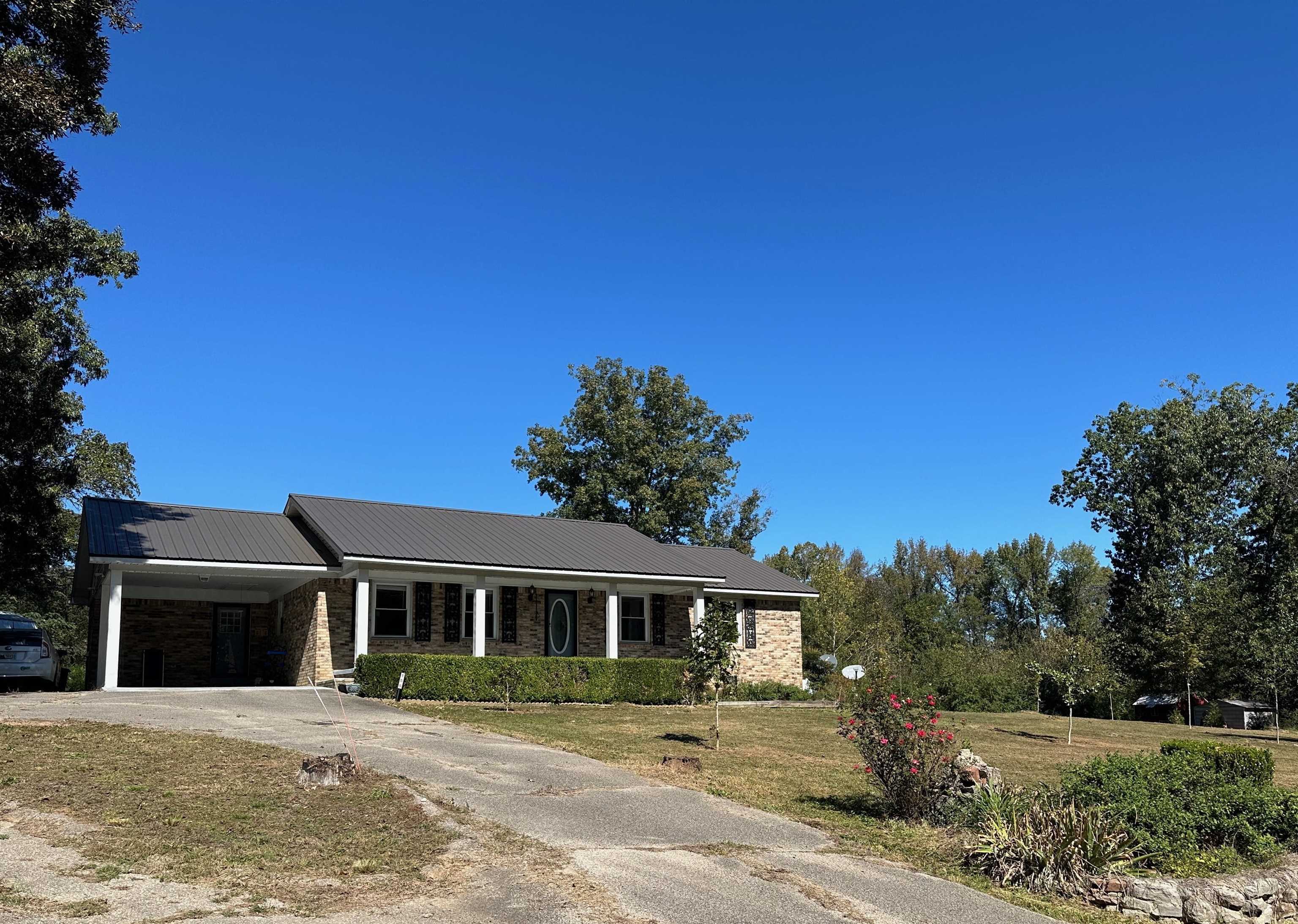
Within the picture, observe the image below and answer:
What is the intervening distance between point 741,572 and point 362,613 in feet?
45.1

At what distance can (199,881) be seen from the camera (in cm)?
650

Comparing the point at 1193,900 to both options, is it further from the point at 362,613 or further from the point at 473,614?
the point at 473,614

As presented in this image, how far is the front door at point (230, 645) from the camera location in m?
25.5

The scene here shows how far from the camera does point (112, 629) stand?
1966cm

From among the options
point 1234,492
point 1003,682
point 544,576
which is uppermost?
point 1234,492

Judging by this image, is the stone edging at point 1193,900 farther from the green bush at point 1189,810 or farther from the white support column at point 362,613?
the white support column at point 362,613

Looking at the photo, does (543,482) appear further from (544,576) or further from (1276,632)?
(1276,632)

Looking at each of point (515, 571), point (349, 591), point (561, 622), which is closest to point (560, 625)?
point (561, 622)

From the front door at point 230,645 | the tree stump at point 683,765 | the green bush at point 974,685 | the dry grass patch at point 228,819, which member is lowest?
the green bush at point 974,685

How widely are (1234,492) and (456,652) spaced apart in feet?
124

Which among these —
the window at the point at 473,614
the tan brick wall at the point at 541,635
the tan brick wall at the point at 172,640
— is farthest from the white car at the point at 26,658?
the window at the point at 473,614

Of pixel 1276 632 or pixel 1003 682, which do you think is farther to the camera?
pixel 1003 682

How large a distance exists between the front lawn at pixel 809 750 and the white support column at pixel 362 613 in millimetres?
3155

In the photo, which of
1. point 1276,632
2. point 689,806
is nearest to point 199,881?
point 689,806
